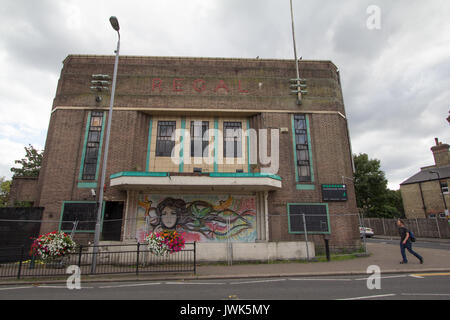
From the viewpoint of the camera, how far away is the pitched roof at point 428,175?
35625mm

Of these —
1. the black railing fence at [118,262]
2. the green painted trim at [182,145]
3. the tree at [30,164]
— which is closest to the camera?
the black railing fence at [118,262]

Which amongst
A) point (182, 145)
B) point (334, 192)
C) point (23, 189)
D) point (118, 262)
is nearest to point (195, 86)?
point (182, 145)

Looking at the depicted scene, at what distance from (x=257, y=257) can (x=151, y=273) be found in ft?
18.0

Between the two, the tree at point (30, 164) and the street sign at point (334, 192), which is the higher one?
the tree at point (30, 164)

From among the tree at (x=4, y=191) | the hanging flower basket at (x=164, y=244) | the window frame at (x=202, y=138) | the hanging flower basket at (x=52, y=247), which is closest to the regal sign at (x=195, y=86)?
the window frame at (x=202, y=138)

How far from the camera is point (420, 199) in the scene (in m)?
38.1

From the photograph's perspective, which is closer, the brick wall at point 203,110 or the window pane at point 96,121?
A: the brick wall at point 203,110

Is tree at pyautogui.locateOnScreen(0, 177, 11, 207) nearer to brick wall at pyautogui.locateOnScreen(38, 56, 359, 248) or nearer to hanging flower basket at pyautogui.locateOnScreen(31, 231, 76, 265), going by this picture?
brick wall at pyautogui.locateOnScreen(38, 56, 359, 248)

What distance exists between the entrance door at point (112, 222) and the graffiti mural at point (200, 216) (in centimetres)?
113

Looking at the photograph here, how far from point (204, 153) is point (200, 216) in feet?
14.5

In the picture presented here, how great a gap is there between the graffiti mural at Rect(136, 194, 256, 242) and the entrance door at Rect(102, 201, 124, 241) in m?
1.13

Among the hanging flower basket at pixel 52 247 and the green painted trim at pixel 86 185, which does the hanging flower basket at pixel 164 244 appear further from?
the green painted trim at pixel 86 185

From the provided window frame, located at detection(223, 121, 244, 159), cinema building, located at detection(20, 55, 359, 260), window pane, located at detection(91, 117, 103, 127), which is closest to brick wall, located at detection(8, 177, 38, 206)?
cinema building, located at detection(20, 55, 359, 260)
